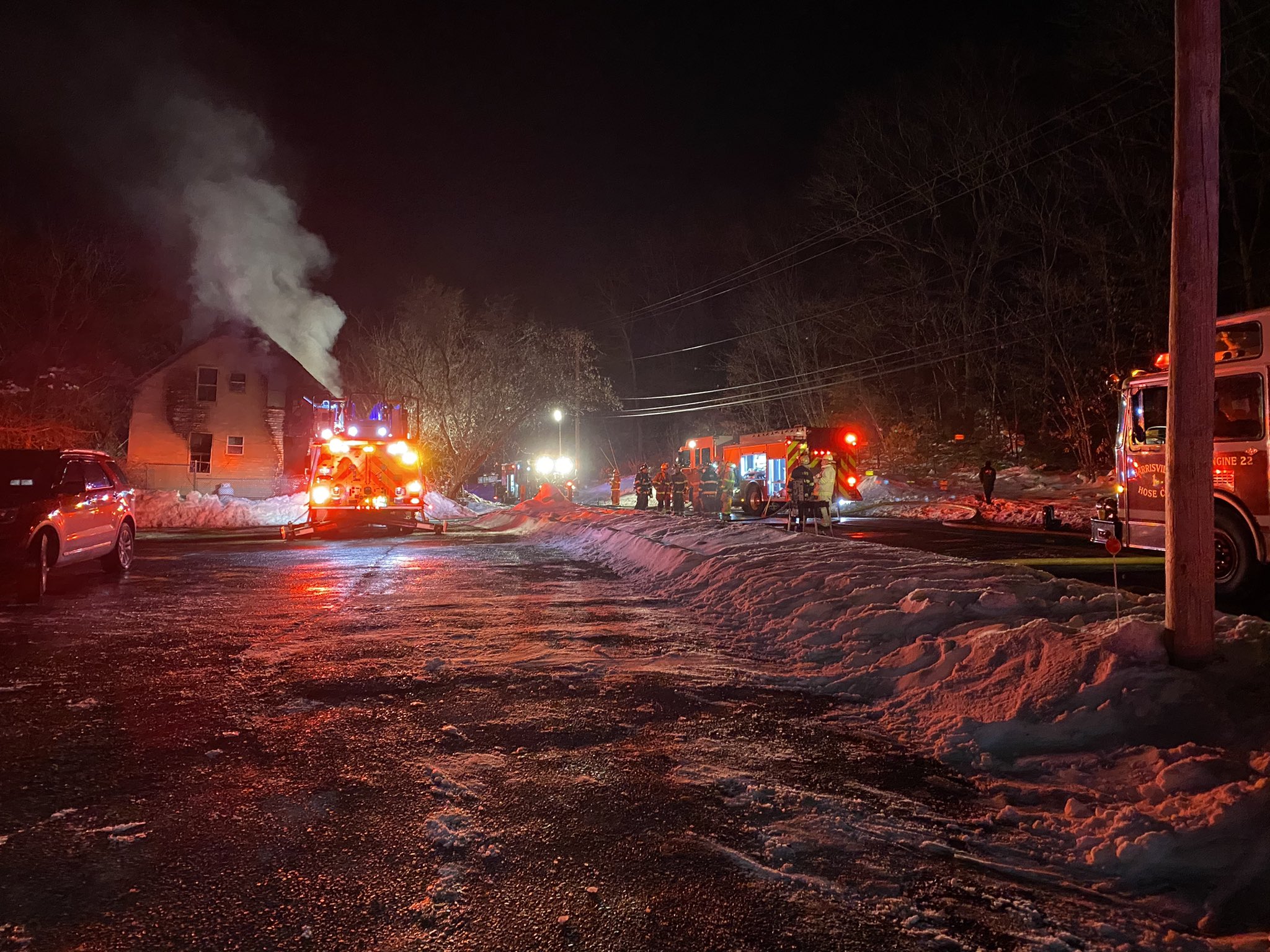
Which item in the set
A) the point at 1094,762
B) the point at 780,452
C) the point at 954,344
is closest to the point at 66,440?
the point at 780,452

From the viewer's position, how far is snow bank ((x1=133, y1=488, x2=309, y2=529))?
2647 cm

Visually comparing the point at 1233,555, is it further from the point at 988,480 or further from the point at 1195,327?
the point at 988,480

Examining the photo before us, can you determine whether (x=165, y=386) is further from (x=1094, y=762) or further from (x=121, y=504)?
(x=1094, y=762)

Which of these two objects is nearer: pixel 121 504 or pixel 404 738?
pixel 404 738

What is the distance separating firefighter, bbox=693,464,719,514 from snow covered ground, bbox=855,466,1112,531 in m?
6.18

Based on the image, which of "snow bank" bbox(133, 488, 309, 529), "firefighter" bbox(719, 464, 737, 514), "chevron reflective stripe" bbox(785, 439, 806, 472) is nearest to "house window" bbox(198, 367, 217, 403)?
"snow bank" bbox(133, 488, 309, 529)

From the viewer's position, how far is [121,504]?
12.7m

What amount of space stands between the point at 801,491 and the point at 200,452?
33.9 meters

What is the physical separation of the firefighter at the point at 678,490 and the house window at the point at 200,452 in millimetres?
24888

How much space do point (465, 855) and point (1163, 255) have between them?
3282 cm

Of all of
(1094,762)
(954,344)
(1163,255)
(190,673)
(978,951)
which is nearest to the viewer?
(978,951)

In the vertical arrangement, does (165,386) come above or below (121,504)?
above

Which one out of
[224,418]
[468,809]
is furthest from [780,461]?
[224,418]

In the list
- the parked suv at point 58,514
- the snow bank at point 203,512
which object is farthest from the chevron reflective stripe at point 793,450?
the parked suv at point 58,514
